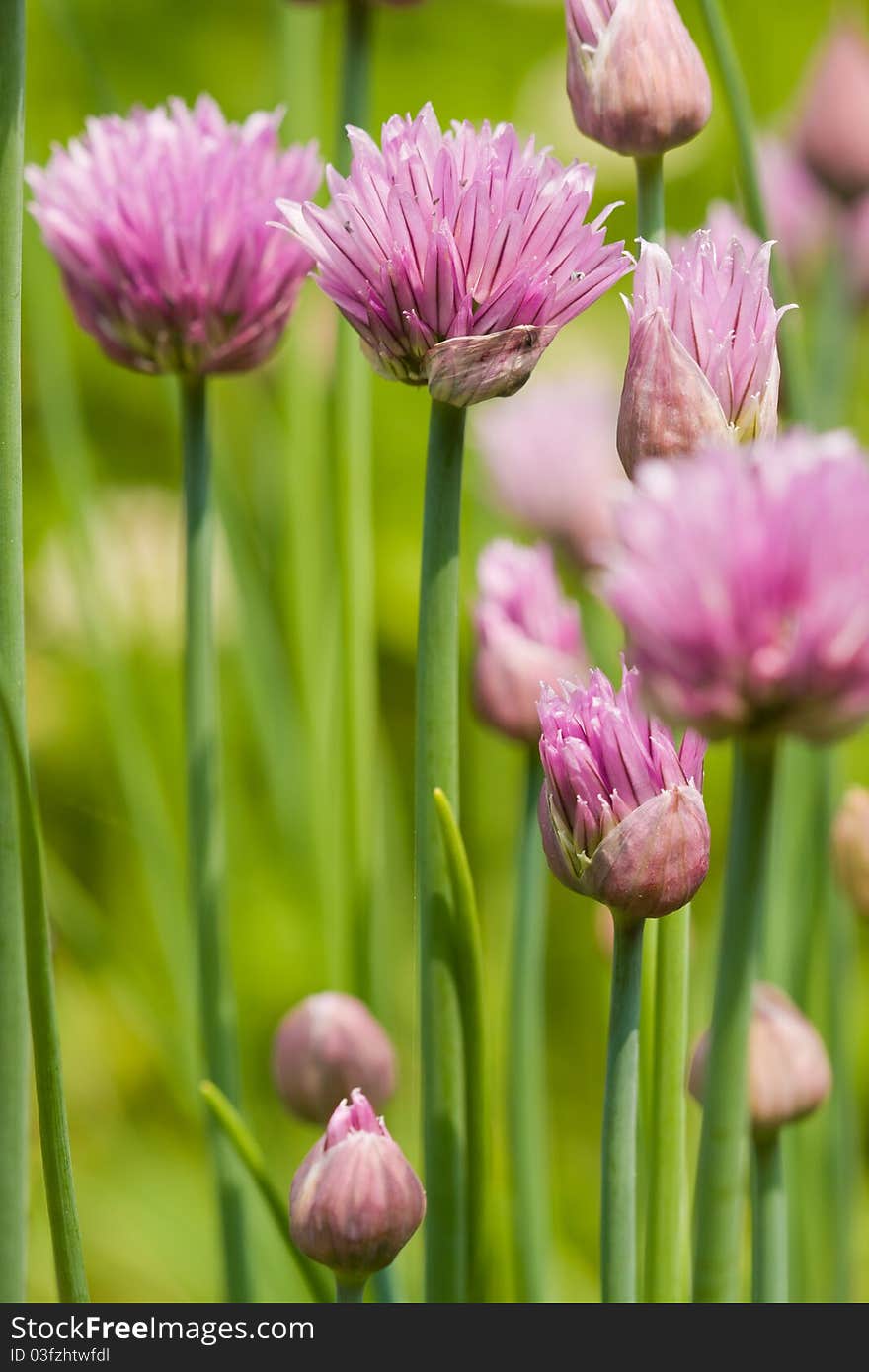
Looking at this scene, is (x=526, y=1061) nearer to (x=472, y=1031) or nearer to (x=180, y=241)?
(x=472, y=1031)

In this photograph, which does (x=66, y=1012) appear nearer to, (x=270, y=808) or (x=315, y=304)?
(x=270, y=808)

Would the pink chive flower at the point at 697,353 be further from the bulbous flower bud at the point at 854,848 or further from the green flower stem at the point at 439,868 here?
the bulbous flower bud at the point at 854,848

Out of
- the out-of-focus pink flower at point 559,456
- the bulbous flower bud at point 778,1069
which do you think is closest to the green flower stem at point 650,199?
the bulbous flower bud at point 778,1069

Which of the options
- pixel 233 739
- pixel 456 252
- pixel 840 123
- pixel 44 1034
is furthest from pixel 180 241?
pixel 233 739

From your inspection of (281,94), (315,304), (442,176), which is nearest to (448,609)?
(442,176)

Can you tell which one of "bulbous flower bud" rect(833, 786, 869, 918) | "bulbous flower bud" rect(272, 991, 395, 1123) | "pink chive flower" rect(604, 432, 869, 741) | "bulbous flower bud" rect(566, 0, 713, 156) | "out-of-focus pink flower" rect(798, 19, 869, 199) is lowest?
"bulbous flower bud" rect(272, 991, 395, 1123)

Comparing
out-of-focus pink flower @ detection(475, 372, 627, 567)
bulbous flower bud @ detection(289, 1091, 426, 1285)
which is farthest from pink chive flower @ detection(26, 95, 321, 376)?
out-of-focus pink flower @ detection(475, 372, 627, 567)

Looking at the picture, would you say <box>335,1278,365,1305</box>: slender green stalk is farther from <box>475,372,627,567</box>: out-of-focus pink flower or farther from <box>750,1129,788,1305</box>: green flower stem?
<box>475,372,627,567</box>: out-of-focus pink flower
